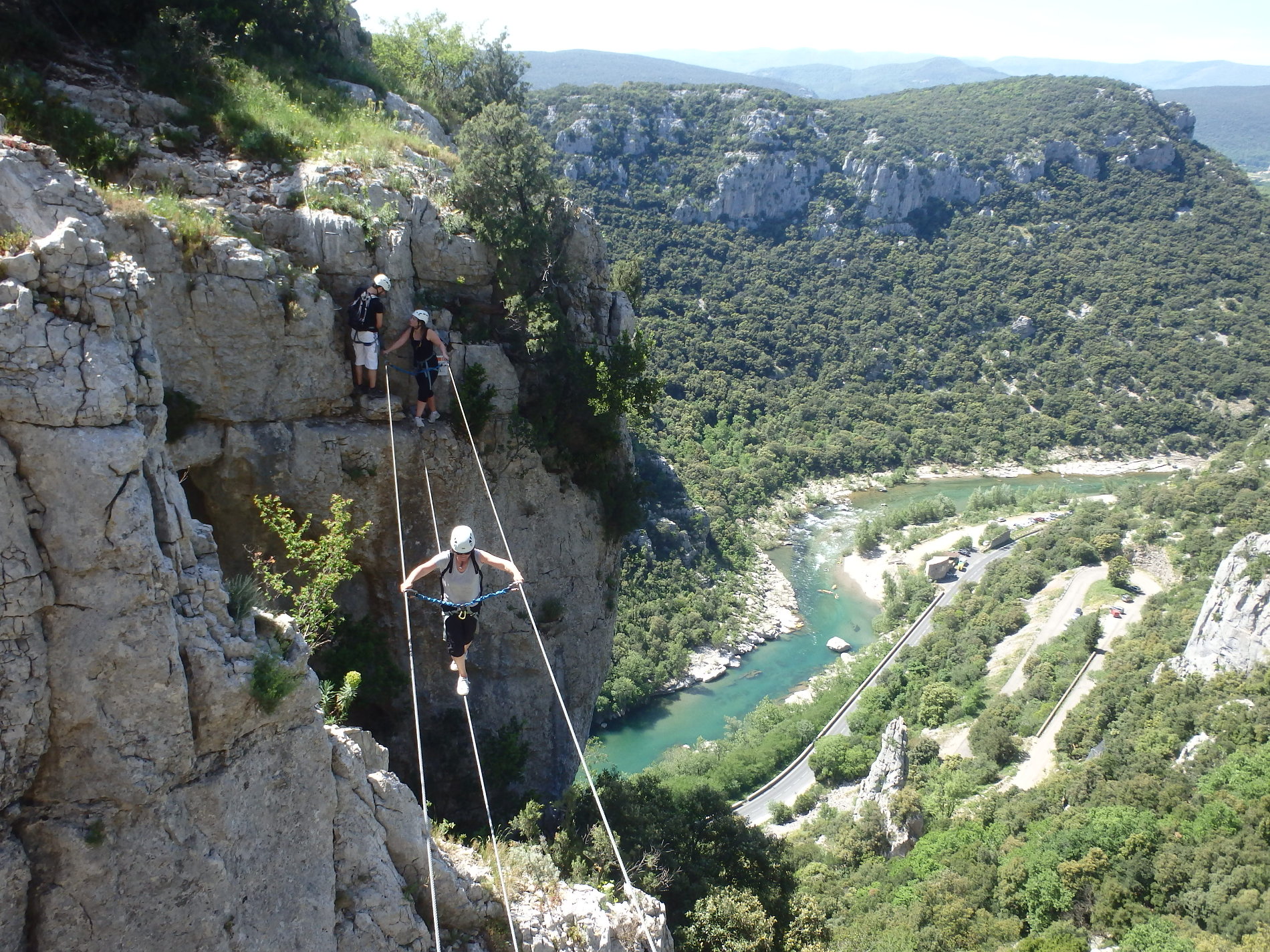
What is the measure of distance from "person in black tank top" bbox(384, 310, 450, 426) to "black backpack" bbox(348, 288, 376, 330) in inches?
18.2

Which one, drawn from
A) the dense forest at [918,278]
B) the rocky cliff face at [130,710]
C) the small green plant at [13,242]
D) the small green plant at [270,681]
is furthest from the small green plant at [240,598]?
the dense forest at [918,278]

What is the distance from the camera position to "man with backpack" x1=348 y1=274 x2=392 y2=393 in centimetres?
1111

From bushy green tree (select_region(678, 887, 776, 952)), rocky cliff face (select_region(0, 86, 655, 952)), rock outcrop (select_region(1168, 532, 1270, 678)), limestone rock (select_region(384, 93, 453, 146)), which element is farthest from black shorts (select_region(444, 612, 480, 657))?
rock outcrop (select_region(1168, 532, 1270, 678))

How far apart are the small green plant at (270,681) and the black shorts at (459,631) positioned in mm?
2216

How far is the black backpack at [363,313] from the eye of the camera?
1108cm

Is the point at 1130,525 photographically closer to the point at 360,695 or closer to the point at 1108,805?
the point at 1108,805

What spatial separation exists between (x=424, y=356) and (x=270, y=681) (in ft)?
20.4

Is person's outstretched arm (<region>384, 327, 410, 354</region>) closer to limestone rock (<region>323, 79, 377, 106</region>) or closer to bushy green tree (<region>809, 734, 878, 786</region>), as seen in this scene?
limestone rock (<region>323, 79, 377, 106</region>)

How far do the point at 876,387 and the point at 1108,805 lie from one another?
73.2m

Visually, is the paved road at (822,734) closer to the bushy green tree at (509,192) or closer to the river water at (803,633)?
the river water at (803,633)

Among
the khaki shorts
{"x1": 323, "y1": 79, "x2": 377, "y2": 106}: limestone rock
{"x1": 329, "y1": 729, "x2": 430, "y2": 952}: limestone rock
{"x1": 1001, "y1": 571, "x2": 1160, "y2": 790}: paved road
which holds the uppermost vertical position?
{"x1": 323, "y1": 79, "x2": 377, "y2": 106}: limestone rock

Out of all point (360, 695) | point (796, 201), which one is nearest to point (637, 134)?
point (796, 201)

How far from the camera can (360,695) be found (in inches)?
489

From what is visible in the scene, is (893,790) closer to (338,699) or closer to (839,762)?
(839,762)
